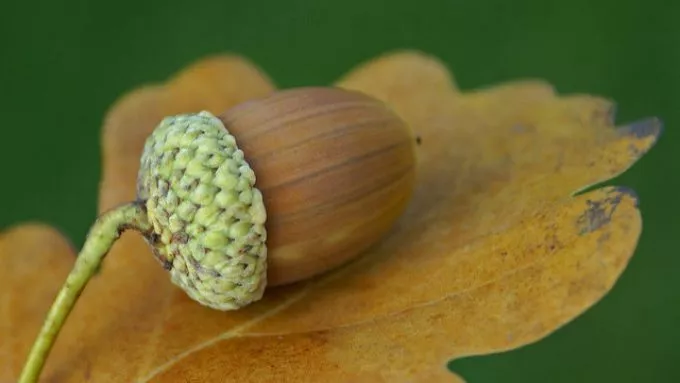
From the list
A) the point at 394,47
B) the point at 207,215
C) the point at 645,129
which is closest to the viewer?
the point at 207,215

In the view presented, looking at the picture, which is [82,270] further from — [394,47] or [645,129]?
[394,47]

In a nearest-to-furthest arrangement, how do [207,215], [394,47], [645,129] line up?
[207,215] < [645,129] < [394,47]

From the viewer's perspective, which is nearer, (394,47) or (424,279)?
(424,279)

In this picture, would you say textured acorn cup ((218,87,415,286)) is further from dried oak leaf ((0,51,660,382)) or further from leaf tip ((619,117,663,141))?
leaf tip ((619,117,663,141))

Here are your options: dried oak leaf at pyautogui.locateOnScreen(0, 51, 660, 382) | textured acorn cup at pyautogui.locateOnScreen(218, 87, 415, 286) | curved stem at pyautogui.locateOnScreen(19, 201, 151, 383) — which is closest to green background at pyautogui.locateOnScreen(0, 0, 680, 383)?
dried oak leaf at pyautogui.locateOnScreen(0, 51, 660, 382)

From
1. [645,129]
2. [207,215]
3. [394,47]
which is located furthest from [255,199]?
[394,47]

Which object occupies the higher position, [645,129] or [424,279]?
[645,129]
